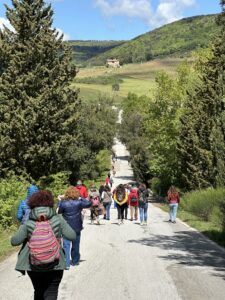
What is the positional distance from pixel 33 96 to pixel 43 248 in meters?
31.2

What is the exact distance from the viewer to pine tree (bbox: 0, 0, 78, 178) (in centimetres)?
3481

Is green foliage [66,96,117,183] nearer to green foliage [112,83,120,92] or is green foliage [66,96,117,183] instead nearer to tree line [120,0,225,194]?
tree line [120,0,225,194]

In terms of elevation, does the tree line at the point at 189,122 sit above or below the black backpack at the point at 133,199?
above

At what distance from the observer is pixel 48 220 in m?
5.61

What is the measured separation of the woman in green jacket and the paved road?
8.46 feet

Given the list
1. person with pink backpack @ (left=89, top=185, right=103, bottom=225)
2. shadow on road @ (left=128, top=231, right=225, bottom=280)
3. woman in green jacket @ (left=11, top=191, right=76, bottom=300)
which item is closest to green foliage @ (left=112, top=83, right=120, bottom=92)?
person with pink backpack @ (left=89, top=185, right=103, bottom=225)

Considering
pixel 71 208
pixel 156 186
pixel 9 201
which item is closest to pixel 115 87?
pixel 156 186

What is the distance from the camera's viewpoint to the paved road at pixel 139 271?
8383 millimetres

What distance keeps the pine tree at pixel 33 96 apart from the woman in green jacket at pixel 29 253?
28992 millimetres

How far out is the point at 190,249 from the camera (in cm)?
1402

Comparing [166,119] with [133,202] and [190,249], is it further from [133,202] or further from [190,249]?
[190,249]

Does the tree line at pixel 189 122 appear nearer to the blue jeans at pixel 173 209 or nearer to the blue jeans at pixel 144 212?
the blue jeans at pixel 173 209

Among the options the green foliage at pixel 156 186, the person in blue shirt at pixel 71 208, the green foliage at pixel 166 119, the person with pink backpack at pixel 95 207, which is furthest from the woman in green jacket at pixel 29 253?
the green foliage at pixel 156 186

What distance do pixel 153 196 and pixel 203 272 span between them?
4602cm
